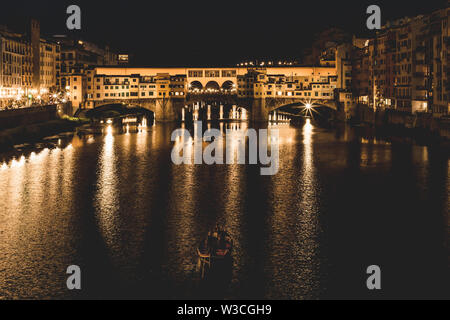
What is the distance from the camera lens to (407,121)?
47.0 meters

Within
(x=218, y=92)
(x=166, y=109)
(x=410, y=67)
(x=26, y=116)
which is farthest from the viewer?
(x=218, y=92)

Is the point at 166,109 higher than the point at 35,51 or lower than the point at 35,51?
lower

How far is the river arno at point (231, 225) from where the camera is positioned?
1434 centimetres

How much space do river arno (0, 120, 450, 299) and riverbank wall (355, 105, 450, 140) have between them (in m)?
4.90

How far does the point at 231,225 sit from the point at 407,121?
105 feet

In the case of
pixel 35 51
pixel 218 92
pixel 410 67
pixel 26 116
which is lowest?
pixel 26 116

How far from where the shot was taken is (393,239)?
17.8 metres

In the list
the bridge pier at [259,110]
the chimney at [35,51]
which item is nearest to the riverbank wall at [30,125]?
the chimney at [35,51]

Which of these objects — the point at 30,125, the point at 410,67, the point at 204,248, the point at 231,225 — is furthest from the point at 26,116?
the point at 204,248

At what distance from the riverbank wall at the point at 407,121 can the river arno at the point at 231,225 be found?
4.90 meters

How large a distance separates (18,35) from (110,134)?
53.7 ft

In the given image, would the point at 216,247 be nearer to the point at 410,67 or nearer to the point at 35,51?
the point at 410,67

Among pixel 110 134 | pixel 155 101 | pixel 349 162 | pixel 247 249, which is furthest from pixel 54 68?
pixel 247 249
